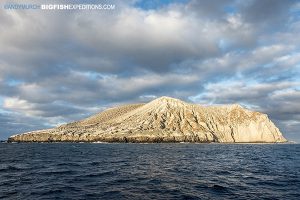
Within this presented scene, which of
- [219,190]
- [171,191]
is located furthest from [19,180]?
[219,190]

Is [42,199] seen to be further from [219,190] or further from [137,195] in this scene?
[219,190]

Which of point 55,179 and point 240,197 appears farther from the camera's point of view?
point 55,179

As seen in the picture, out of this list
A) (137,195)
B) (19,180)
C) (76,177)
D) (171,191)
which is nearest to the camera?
(137,195)

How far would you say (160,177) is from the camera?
130ft

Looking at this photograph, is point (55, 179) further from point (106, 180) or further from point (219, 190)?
point (219, 190)

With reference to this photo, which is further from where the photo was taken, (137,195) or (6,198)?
(137,195)

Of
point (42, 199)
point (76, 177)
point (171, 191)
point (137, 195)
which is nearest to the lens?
point (42, 199)

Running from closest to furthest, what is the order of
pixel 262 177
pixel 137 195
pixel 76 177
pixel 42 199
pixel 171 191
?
1. pixel 42 199
2. pixel 137 195
3. pixel 171 191
4. pixel 76 177
5. pixel 262 177

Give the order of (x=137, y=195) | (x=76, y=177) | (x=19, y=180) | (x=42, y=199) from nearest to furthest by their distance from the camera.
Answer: (x=42, y=199)
(x=137, y=195)
(x=19, y=180)
(x=76, y=177)

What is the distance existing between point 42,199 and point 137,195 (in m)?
7.73

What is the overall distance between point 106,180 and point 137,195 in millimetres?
8921

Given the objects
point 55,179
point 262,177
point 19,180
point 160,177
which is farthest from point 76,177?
point 262,177

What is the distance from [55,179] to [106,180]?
559 cm

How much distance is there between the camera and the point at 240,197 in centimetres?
2923
